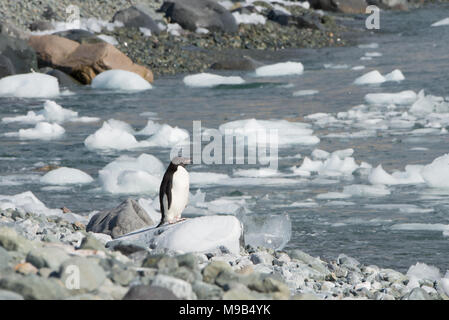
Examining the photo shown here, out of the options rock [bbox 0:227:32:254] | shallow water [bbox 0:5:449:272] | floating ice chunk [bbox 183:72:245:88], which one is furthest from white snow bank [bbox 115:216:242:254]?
floating ice chunk [bbox 183:72:245:88]

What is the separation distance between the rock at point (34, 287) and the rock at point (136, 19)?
51.2 ft

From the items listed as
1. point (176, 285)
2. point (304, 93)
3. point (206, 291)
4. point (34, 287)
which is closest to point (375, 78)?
point (304, 93)

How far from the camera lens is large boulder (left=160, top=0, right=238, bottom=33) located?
65.6ft

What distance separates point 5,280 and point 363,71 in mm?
13063

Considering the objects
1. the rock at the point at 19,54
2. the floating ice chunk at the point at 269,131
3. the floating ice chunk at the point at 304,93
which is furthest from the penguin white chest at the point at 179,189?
the rock at the point at 19,54

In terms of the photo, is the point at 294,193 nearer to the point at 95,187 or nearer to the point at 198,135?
the point at 95,187

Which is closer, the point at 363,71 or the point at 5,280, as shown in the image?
the point at 5,280

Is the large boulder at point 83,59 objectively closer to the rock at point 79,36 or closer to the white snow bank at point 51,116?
the rock at point 79,36

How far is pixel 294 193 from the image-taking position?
845 cm

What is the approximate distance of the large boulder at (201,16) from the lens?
20.0m

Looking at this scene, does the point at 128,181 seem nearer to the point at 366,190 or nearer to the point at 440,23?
the point at 366,190

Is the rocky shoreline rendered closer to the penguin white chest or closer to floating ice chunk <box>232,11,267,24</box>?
the penguin white chest
